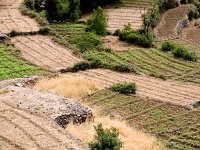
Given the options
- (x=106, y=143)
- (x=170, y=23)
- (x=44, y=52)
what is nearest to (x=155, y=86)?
(x=44, y=52)

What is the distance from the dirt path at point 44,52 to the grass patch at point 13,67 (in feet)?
3.74

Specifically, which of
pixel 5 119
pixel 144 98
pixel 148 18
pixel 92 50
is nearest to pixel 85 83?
pixel 144 98

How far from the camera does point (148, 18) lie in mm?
55969

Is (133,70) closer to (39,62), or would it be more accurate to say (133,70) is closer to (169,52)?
(39,62)

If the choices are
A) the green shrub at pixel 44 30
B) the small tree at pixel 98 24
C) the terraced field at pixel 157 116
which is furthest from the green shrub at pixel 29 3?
the terraced field at pixel 157 116

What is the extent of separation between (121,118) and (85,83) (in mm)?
5360

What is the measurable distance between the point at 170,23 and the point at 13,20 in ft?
67.9

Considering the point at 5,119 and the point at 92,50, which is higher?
the point at 5,119

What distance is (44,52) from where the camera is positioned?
40.5m

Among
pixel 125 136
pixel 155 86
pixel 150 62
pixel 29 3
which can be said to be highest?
pixel 29 3

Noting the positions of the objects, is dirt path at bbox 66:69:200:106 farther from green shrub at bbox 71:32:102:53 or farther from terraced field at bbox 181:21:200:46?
terraced field at bbox 181:21:200:46

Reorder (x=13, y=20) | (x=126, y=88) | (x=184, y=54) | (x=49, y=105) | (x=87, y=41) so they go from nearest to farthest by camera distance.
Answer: (x=49, y=105) → (x=126, y=88) → (x=184, y=54) → (x=87, y=41) → (x=13, y=20)

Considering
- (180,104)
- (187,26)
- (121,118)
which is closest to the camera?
(121,118)

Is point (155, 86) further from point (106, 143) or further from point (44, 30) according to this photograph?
point (106, 143)
